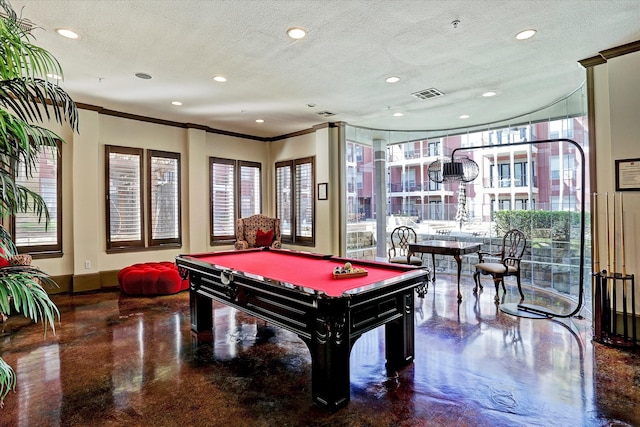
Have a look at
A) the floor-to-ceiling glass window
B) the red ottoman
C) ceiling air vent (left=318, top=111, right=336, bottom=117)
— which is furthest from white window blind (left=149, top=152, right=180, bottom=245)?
the floor-to-ceiling glass window

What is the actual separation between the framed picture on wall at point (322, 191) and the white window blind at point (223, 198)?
1946mm

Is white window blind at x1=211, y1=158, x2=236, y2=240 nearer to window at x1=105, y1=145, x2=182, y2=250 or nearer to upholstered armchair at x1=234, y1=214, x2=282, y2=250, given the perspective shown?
upholstered armchair at x1=234, y1=214, x2=282, y2=250

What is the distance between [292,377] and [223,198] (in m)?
5.09

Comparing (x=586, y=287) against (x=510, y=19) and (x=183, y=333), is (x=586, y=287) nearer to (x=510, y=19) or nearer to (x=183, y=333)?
(x=510, y=19)

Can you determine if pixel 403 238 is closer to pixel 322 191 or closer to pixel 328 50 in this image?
pixel 322 191

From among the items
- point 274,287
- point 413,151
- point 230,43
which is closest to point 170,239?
point 230,43

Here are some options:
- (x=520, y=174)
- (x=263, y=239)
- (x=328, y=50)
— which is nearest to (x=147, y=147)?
(x=263, y=239)

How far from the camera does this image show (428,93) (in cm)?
492

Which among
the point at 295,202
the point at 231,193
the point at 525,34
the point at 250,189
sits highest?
the point at 525,34

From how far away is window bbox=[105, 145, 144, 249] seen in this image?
5.90 meters

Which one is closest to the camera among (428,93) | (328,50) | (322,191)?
(328,50)

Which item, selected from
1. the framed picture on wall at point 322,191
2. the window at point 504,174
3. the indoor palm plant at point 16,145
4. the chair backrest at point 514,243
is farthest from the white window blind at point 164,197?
the window at point 504,174

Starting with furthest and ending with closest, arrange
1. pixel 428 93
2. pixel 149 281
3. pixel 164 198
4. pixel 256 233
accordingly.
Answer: pixel 256 233, pixel 164 198, pixel 149 281, pixel 428 93

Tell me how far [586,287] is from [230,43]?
5.41m
